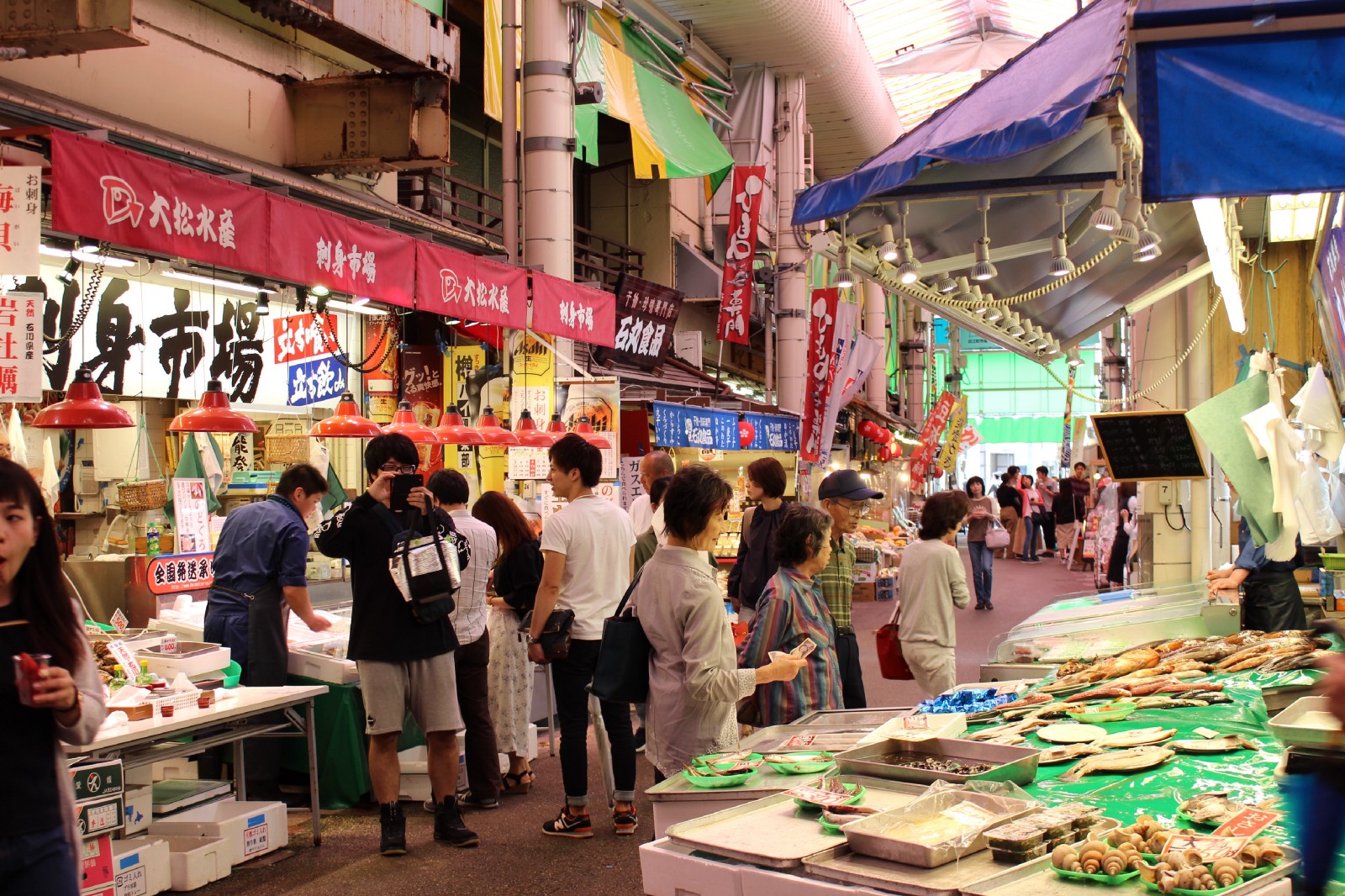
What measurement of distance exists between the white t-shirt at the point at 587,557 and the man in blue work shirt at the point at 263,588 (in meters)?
1.71

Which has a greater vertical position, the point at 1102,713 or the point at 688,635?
the point at 688,635

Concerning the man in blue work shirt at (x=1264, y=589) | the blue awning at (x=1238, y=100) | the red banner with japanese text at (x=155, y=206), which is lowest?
the man in blue work shirt at (x=1264, y=589)

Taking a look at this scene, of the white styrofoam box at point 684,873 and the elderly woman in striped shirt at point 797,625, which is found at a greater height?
the elderly woman in striped shirt at point 797,625

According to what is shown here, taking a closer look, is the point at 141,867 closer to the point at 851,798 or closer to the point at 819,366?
the point at 851,798

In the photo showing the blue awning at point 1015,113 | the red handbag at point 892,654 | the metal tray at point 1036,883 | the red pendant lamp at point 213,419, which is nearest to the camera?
the metal tray at point 1036,883

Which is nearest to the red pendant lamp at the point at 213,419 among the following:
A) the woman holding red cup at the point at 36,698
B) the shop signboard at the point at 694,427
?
the woman holding red cup at the point at 36,698

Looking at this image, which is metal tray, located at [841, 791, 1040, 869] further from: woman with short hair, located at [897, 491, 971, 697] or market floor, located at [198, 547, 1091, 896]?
woman with short hair, located at [897, 491, 971, 697]

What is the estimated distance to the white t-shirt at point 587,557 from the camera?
6.30 meters

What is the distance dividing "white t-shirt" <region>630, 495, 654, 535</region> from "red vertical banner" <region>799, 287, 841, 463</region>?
29.9ft

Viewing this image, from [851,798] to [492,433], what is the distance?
6728 mm

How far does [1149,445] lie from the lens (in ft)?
26.5

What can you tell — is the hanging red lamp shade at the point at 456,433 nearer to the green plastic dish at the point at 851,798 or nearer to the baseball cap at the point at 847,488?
the baseball cap at the point at 847,488

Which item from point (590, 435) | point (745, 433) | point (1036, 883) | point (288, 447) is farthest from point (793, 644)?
point (745, 433)

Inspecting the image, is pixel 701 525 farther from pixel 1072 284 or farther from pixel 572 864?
pixel 1072 284
